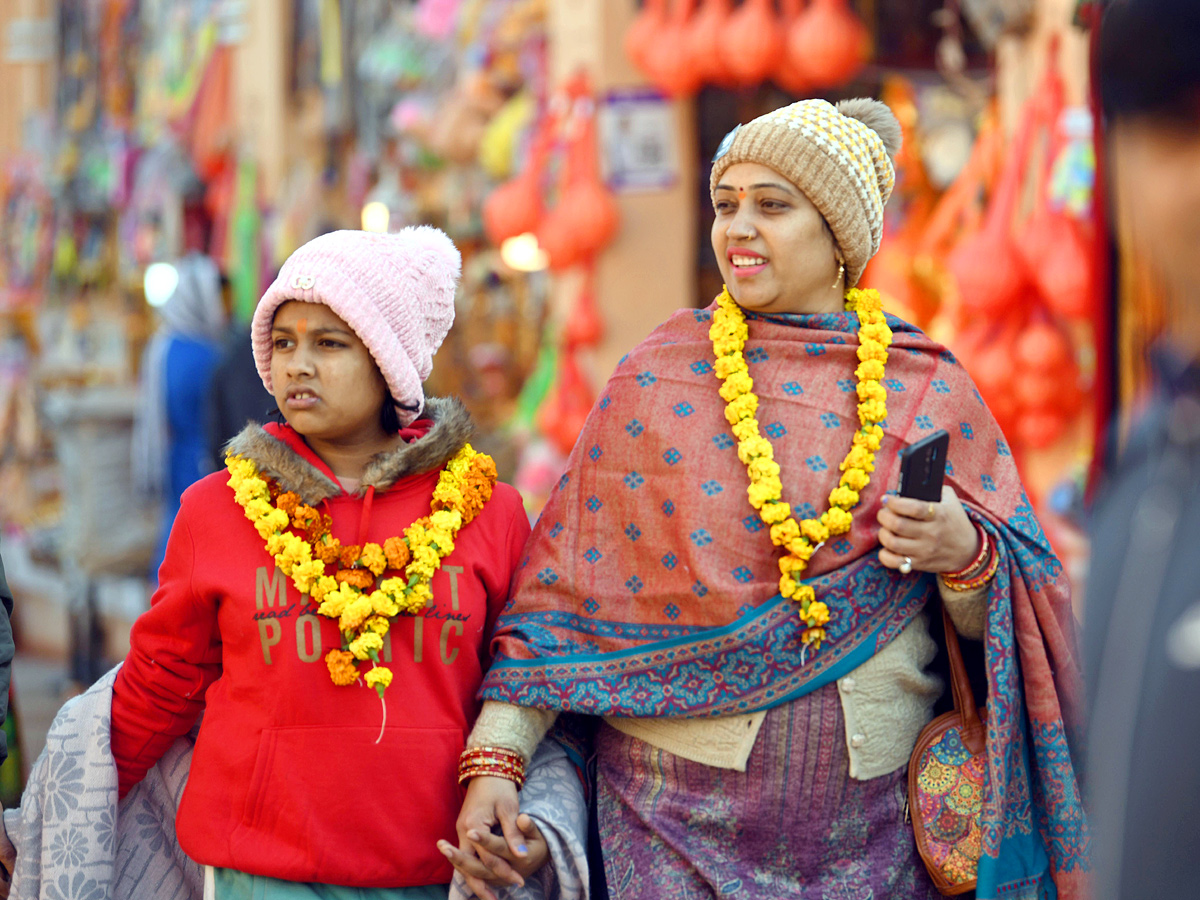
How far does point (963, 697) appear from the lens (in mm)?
2066

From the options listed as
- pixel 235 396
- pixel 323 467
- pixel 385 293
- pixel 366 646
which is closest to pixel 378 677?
pixel 366 646

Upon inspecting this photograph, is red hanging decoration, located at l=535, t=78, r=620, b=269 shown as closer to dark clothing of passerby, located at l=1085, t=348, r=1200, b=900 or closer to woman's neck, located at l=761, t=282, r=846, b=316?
woman's neck, located at l=761, t=282, r=846, b=316

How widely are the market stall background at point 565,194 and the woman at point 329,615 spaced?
1.06 m

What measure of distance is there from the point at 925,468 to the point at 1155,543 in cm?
92

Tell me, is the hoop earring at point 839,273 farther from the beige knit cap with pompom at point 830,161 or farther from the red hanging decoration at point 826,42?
the red hanging decoration at point 826,42

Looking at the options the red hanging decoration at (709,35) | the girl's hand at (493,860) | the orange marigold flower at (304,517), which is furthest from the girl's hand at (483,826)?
the red hanging decoration at (709,35)

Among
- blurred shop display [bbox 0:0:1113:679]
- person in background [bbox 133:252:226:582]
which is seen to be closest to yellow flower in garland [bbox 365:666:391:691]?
blurred shop display [bbox 0:0:1113:679]

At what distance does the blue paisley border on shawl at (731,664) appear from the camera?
6.62ft

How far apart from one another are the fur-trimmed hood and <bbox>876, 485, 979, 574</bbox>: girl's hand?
2.40ft

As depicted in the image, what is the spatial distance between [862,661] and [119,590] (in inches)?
238

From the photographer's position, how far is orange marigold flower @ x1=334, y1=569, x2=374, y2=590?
80.0 inches

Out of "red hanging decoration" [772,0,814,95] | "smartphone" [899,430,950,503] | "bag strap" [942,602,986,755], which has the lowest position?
"bag strap" [942,602,986,755]

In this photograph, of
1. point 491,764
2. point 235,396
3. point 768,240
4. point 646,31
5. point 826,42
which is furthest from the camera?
point 646,31

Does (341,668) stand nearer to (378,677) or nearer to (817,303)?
(378,677)
